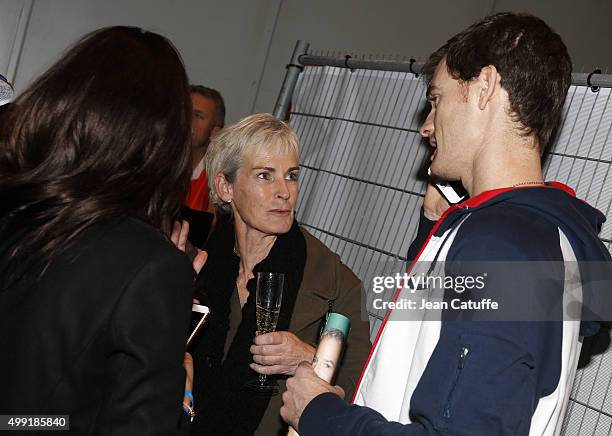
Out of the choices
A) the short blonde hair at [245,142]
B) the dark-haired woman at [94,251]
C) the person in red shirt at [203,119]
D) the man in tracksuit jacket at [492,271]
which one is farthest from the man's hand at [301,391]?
the person in red shirt at [203,119]

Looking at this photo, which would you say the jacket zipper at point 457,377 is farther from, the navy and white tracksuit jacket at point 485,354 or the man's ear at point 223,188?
the man's ear at point 223,188

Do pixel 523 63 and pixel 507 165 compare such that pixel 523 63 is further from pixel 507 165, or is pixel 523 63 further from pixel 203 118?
pixel 203 118

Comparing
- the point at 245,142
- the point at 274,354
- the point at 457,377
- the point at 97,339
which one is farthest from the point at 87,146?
the point at 245,142

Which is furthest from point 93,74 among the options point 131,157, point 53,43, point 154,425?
point 53,43

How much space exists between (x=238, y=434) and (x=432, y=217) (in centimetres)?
100

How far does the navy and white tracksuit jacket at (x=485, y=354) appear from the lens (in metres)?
1.29

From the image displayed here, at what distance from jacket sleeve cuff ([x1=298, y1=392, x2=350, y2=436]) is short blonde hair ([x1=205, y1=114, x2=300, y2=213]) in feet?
4.82

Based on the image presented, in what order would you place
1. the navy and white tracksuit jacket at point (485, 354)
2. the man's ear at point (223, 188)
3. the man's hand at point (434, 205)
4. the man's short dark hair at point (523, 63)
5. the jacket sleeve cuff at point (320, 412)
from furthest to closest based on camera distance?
the man's ear at point (223, 188) < the man's hand at point (434, 205) < the man's short dark hair at point (523, 63) < the jacket sleeve cuff at point (320, 412) < the navy and white tracksuit jacket at point (485, 354)

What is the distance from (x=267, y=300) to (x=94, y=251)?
99 centimetres

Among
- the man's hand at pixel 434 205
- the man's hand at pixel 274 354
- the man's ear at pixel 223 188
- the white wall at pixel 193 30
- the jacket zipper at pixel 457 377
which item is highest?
the white wall at pixel 193 30

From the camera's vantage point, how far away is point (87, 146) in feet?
4.62

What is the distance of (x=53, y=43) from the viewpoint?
5297mm

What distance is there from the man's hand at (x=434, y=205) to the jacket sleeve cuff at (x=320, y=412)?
1039 mm

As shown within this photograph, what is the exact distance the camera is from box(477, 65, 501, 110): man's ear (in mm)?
1627
